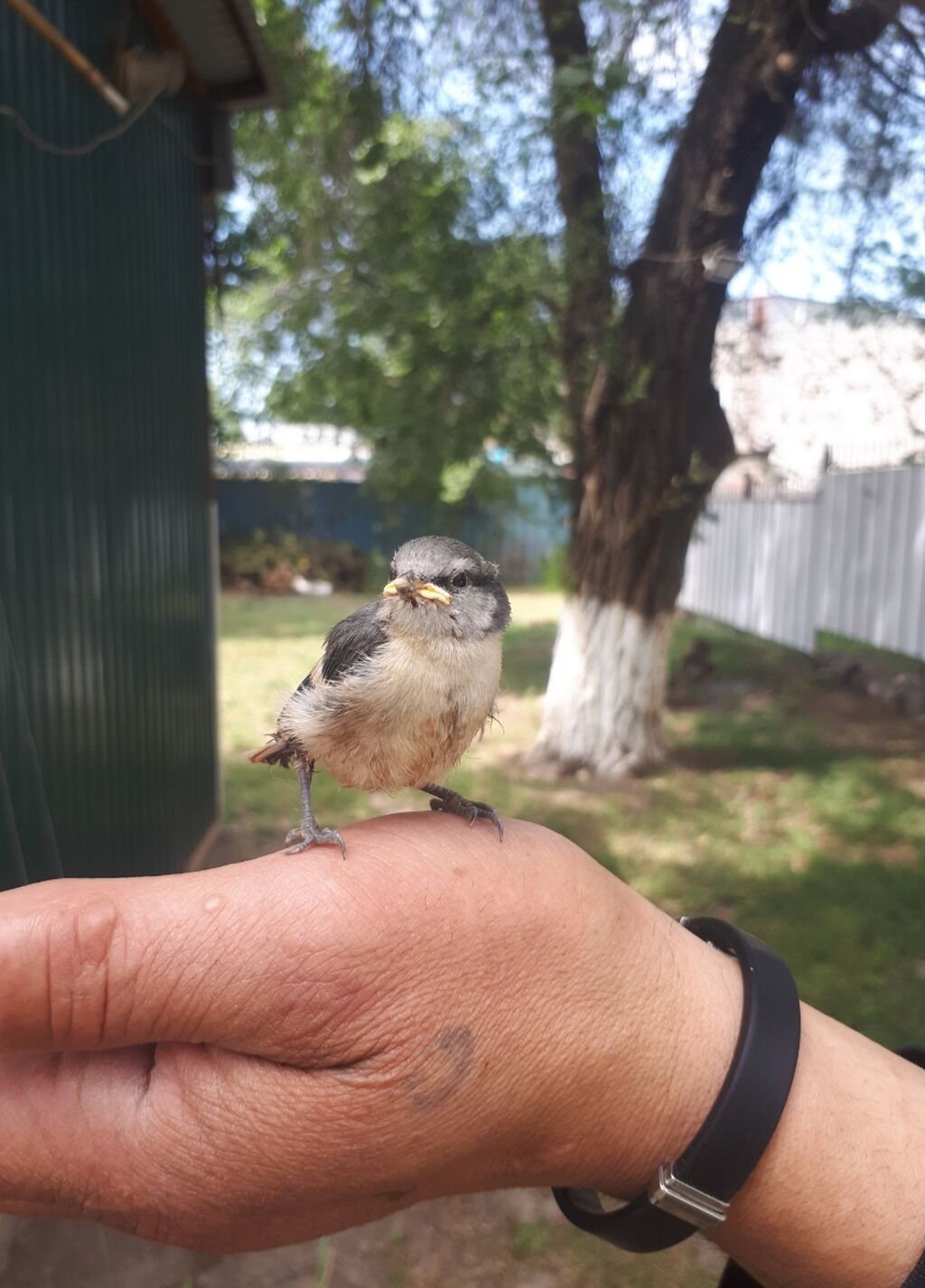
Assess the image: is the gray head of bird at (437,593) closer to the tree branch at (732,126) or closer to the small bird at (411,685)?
the small bird at (411,685)

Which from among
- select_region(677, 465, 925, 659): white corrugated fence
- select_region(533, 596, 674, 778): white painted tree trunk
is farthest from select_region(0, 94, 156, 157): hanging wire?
select_region(677, 465, 925, 659): white corrugated fence

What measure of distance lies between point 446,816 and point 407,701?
0.24 meters

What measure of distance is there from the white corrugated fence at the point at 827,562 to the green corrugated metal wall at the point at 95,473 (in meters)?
4.96

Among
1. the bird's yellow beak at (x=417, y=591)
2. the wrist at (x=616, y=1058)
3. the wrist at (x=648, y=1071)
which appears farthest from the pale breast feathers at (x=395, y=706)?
the wrist at (x=648, y=1071)

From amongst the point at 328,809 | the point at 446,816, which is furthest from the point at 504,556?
the point at 446,816

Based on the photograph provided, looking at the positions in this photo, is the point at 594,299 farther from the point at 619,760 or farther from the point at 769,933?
the point at 769,933

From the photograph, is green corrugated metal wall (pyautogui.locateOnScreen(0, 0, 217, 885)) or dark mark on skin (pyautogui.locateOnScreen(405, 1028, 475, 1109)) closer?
dark mark on skin (pyautogui.locateOnScreen(405, 1028, 475, 1109))

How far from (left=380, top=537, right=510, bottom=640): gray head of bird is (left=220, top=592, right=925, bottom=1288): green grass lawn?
50 centimetres

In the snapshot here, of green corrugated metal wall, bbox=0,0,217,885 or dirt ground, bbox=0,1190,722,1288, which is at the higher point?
green corrugated metal wall, bbox=0,0,217,885

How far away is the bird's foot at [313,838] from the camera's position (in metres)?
1.50

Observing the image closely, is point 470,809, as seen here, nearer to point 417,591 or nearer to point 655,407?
point 417,591

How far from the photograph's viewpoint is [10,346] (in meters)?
3.04

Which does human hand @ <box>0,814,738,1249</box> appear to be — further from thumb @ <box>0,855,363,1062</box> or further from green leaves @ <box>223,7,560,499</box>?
green leaves @ <box>223,7,560,499</box>

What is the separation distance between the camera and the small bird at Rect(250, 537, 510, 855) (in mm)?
1663
